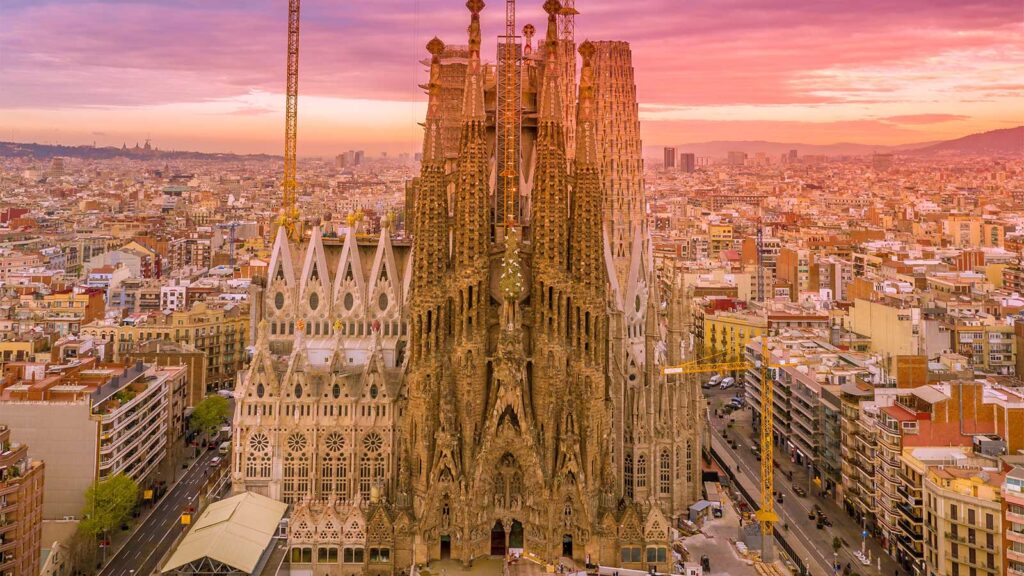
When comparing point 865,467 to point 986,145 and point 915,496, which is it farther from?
point 986,145

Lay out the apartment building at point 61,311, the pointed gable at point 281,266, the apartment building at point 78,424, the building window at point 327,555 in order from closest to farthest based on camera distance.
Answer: the building window at point 327,555 < the apartment building at point 78,424 < the pointed gable at point 281,266 < the apartment building at point 61,311

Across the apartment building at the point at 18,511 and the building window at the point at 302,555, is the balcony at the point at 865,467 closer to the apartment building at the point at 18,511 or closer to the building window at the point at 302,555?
the building window at the point at 302,555

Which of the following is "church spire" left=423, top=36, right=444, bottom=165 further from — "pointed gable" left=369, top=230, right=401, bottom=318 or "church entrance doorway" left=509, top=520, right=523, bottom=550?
"church entrance doorway" left=509, top=520, right=523, bottom=550

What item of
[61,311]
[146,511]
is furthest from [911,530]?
[61,311]

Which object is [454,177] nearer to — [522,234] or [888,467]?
[522,234]

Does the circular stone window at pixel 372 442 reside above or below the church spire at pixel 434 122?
below

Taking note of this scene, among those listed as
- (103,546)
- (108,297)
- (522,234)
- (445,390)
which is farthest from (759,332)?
(108,297)

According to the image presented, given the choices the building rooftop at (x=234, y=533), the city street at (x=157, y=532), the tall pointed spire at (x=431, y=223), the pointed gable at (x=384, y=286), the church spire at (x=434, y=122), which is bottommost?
the city street at (x=157, y=532)

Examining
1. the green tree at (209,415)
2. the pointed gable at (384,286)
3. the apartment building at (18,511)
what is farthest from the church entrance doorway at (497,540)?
the green tree at (209,415)
